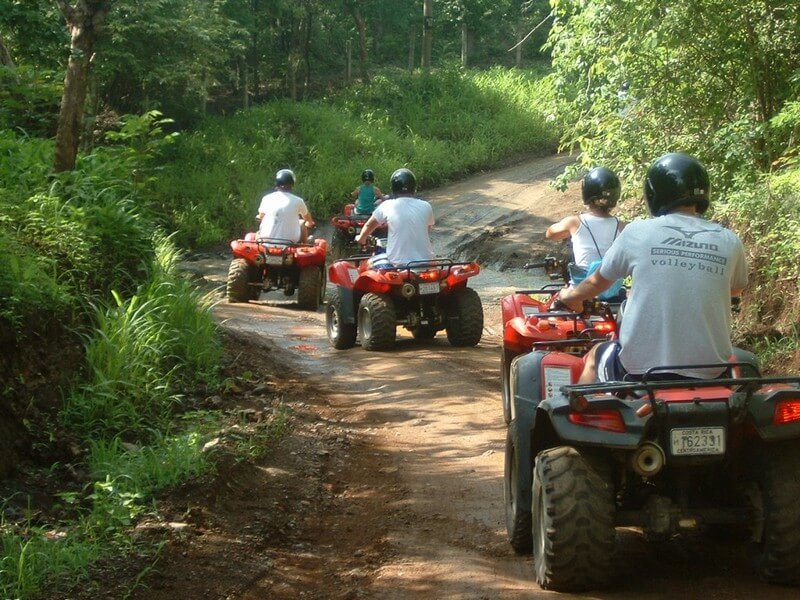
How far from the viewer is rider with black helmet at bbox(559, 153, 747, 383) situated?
15.7 ft

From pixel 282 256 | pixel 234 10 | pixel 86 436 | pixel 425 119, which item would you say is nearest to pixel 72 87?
pixel 86 436

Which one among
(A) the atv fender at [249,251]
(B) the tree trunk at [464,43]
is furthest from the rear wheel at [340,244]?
(B) the tree trunk at [464,43]

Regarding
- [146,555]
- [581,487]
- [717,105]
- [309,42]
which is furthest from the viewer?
[309,42]

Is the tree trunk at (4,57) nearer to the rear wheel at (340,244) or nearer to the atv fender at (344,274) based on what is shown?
the atv fender at (344,274)

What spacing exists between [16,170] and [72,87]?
0.90 m

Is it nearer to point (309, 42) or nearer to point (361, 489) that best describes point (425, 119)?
point (309, 42)

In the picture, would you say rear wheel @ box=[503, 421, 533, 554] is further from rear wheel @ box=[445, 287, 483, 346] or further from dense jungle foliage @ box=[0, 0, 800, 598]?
rear wheel @ box=[445, 287, 483, 346]

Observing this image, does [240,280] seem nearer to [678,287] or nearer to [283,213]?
[283,213]

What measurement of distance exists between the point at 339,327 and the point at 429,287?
129 centimetres

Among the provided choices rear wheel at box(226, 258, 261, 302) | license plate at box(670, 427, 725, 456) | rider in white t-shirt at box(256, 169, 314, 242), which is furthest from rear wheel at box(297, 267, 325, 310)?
license plate at box(670, 427, 725, 456)

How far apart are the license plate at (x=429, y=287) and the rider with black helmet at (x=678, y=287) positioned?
284 inches

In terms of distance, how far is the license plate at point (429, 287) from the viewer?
12.2 meters

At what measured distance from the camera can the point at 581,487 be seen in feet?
15.3

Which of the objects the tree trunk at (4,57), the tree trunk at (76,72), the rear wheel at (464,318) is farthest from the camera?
the tree trunk at (4,57)
